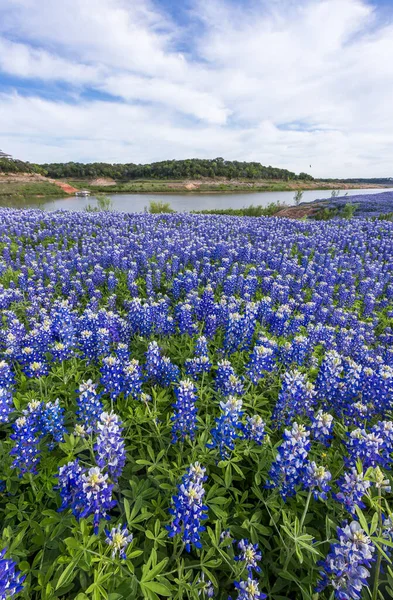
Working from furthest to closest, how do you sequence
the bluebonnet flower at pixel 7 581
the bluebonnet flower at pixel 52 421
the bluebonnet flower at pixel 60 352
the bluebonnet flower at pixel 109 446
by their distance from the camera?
the bluebonnet flower at pixel 60 352 → the bluebonnet flower at pixel 52 421 → the bluebonnet flower at pixel 109 446 → the bluebonnet flower at pixel 7 581

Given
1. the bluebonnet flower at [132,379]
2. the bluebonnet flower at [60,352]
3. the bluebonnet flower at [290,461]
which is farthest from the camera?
the bluebonnet flower at [60,352]

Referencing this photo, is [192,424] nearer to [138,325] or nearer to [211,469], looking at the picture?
[211,469]

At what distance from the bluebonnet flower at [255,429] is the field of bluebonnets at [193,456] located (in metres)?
0.01

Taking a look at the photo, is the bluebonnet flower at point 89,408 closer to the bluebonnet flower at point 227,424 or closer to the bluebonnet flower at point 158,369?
the bluebonnet flower at point 158,369

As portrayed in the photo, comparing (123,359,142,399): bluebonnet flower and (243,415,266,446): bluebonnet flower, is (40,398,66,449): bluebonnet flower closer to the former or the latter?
(123,359,142,399): bluebonnet flower

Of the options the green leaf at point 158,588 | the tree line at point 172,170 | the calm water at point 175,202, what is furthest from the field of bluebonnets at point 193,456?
the tree line at point 172,170

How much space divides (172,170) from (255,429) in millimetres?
96860

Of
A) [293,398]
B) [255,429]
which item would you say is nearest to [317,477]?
[255,429]

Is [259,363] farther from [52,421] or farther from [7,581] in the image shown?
[7,581]

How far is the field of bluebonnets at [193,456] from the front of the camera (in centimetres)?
183

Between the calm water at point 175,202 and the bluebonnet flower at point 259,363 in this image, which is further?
the calm water at point 175,202

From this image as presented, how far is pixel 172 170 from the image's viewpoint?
295 feet

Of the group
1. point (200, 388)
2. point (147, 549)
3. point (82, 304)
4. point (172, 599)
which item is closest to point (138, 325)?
point (200, 388)

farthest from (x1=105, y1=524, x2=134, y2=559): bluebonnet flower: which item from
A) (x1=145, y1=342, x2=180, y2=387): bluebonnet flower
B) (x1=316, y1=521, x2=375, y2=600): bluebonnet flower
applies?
(x1=145, y1=342, x2=180, y2=387): bluebonnet flower
